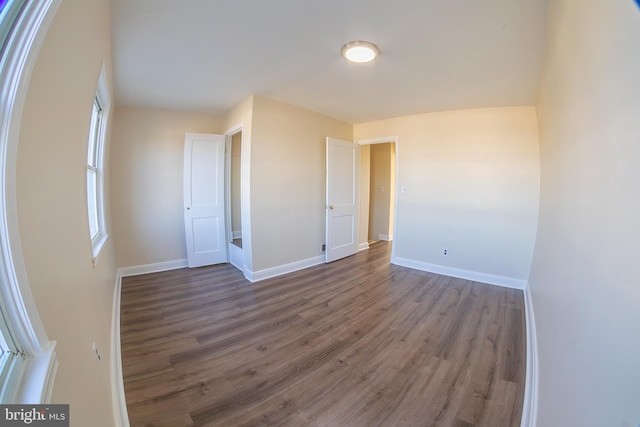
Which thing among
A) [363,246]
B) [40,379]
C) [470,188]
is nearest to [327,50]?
[40,379]

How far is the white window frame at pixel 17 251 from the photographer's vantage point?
1.54 feet

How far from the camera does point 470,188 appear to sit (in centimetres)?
345

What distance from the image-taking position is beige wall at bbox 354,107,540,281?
312cm

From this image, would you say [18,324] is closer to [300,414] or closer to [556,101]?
[300,414]

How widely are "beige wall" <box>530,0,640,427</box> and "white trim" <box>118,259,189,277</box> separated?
4354 mm

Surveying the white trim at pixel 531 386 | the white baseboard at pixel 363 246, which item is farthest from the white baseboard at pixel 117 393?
the white baseboard at pixel 363 246

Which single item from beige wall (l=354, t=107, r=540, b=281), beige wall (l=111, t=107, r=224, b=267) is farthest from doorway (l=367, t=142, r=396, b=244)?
beige wall (l=111, t=107, r=224, b=267)

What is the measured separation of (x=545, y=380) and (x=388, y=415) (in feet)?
2.89

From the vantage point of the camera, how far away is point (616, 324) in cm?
63

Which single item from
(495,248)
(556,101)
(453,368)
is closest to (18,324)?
Result: (453,368)

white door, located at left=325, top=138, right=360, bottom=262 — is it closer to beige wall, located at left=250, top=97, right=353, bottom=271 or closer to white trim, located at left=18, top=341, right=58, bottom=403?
beige wall, located at left=250, top=97, right=353, bottom=271

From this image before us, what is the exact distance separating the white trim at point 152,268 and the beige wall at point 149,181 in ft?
0.16

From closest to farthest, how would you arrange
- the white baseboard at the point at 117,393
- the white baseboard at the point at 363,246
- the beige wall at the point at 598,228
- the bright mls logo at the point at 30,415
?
1. the bright mls logo at the point at 30,415
2. the beige wall at the point at 598,228
3. the white baseboard at the point at 117,393
4. the white baseboard at the point at 363,246

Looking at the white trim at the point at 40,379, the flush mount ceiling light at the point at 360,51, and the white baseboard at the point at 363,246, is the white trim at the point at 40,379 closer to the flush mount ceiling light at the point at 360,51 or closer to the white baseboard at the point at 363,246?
the flush mount ceiling light at the point at 360,51
